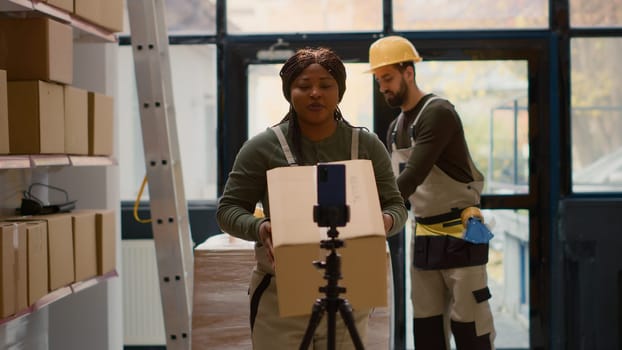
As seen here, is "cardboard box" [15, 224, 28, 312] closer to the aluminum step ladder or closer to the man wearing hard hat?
the aluminum step ladder

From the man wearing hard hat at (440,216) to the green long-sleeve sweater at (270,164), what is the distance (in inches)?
48.2

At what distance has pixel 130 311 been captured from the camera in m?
4.54

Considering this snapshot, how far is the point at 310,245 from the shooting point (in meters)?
1.74

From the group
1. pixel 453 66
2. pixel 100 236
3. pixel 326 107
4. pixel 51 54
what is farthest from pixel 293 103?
pixel 453 66

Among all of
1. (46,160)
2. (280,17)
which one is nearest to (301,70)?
(46,160)

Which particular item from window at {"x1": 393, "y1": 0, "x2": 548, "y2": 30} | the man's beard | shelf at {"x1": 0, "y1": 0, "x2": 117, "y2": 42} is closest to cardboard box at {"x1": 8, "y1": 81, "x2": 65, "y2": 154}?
shelf at {"x1": 0, "y1": 0, "x2": 117, "y2": 42}

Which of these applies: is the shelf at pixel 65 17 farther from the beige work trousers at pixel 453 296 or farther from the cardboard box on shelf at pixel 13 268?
the beige work trousers at pixel 453 296

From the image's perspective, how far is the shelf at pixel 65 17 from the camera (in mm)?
2602

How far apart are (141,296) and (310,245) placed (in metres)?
3.00

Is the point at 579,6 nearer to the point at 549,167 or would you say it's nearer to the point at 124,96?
the point at 549,167

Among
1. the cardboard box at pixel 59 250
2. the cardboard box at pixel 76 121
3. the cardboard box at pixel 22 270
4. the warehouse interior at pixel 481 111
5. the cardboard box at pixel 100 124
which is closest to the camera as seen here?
the cardboard box at pixel 22 270

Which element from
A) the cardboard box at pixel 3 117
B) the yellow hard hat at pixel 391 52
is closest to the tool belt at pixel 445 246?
the yellow hard hat at pixel 391 52

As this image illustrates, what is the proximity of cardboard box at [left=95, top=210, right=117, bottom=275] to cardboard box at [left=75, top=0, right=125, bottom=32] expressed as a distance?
76 centimetres

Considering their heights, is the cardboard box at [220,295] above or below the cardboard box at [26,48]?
below
